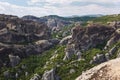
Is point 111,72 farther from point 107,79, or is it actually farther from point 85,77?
point 85,77

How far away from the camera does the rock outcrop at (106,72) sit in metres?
23.1

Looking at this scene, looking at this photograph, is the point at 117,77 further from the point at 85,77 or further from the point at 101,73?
the point at 85,77

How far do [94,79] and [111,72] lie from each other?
4.78 feet

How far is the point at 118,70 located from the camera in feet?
76.7

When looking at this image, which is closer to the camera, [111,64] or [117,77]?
[117,77]

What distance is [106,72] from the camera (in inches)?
933

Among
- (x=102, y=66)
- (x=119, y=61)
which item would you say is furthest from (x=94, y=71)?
(x=119, y=61)

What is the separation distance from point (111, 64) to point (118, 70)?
1464 mm

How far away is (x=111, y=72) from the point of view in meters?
23.5

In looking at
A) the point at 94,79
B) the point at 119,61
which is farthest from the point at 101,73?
the point at 119,61

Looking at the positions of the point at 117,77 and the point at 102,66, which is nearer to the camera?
the point at 117,77

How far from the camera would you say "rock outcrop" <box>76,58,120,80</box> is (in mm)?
23062

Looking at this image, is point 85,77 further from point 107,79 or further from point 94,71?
point 107,79

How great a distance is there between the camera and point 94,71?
24.9 meters
